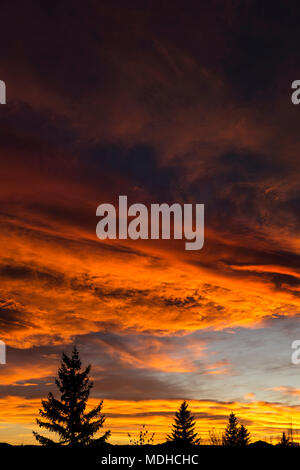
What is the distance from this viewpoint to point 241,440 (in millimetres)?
53562

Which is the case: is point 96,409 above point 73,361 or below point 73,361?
below

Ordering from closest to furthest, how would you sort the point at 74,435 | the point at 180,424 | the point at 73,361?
the point at 74,435, the point at 73,361, the point at 180,424

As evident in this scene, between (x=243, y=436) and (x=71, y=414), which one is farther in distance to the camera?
(x=243, y=436)

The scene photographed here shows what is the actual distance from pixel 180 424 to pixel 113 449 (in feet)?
132

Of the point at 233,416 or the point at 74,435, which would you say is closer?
the point at 74,435

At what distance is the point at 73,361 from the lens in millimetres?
38594

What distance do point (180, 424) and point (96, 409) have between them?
58.9ft

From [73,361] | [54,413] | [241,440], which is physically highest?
[73,361]

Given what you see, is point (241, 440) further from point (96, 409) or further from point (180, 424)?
point (96, 409)
